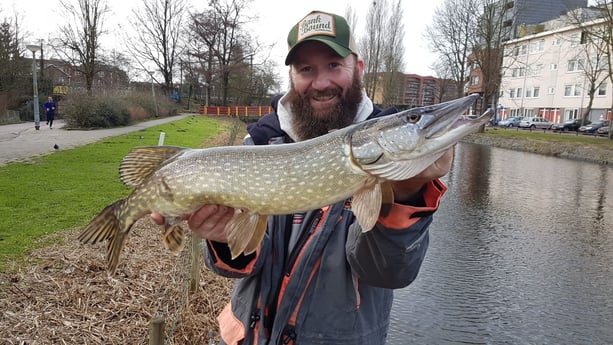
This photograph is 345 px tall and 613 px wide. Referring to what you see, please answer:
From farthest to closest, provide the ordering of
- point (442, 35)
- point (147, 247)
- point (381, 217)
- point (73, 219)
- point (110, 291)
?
1. point (442, 35)
2. point (73, 219)
3. point (147, 247)
4. point (110, 291)
5. point (381, 217)

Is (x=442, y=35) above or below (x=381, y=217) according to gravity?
above

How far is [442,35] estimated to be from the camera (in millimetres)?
34719

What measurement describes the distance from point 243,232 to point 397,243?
65 cm

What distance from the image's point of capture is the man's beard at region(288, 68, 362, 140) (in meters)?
2.34

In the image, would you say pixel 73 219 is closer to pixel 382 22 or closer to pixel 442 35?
pixel 442 35

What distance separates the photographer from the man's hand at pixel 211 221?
1886mm

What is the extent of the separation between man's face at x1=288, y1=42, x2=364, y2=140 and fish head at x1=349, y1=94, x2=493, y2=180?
0.70 m

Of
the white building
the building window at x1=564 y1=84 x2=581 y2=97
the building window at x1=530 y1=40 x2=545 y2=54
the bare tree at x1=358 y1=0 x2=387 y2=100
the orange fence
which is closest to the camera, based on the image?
the orange fence

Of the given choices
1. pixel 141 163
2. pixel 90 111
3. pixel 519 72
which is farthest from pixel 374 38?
pixel 141 163

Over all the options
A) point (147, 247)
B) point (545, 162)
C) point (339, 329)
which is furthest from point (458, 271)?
point (545, 162)

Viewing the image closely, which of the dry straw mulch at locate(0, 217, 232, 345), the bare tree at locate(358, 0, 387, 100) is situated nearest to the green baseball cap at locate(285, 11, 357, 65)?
the dry straw mulch at locate(0, 217, 232, 345)

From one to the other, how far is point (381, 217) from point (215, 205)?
2.51ft

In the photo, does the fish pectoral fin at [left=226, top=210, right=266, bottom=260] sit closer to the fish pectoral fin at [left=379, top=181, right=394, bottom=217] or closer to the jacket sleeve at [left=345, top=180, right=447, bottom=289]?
the jacket sleeve at [left=345, top=180, right=447, bottom=289]

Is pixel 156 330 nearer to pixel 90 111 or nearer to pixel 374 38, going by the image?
pixel 90 111
